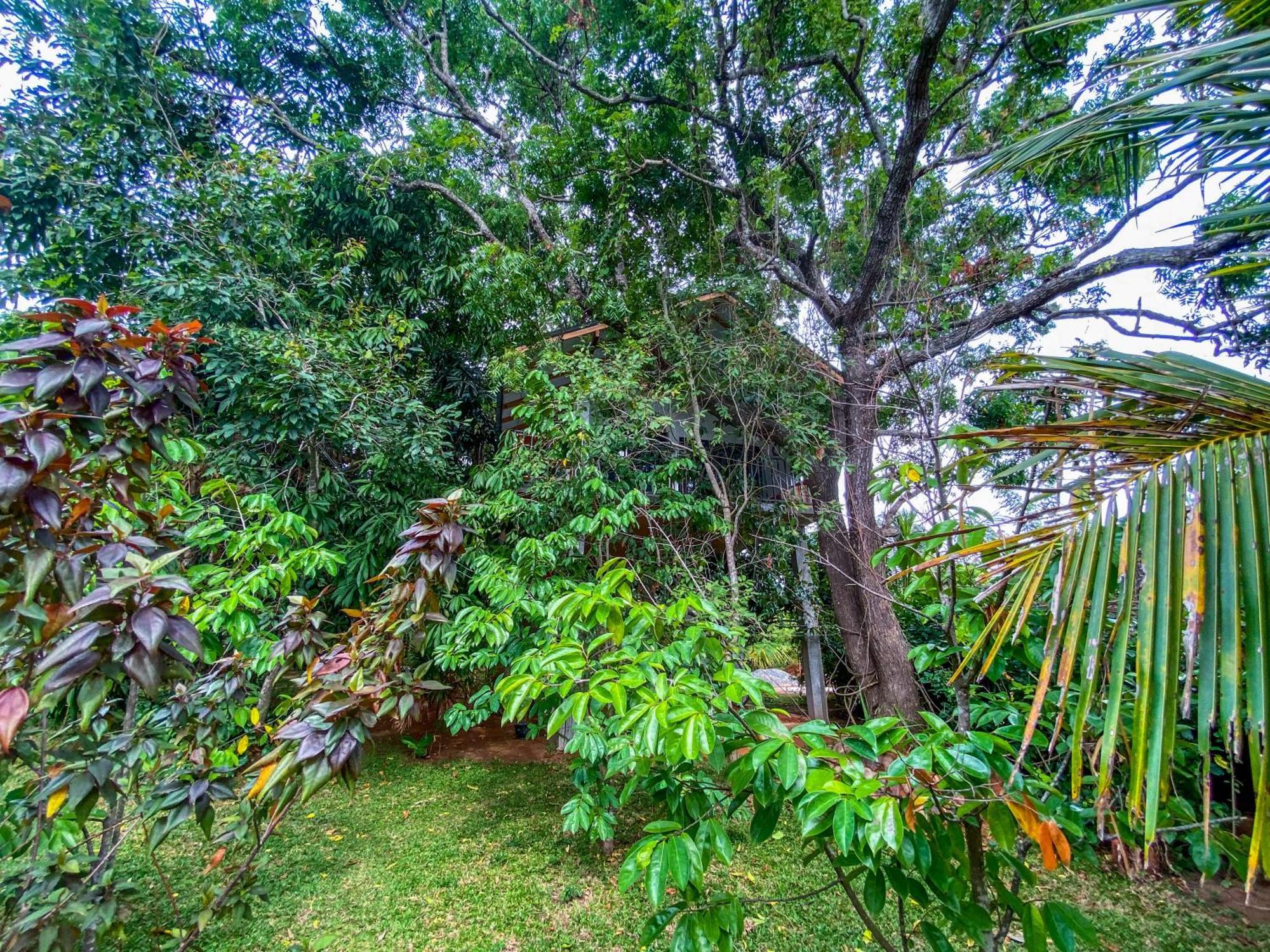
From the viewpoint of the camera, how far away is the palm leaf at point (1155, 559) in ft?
2.31

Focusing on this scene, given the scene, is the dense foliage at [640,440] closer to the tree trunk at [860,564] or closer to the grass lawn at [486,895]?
the tree trunk at [860,564]

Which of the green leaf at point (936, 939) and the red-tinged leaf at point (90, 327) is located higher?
the red-tinged leaf at point (90, 327)

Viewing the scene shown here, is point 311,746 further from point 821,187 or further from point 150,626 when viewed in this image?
point 821,187

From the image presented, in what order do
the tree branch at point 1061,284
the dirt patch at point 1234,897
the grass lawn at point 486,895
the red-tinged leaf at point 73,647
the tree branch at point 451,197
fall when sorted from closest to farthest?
1. the red-tinged leaf at point 73,647
2. the grass lawn at point 486,895
3. the dirt patch at point 1234,897
4. the tree branch at point 1061,284
5. the tree branch at point 451,197

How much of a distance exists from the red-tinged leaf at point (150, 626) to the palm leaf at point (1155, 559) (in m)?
1.67

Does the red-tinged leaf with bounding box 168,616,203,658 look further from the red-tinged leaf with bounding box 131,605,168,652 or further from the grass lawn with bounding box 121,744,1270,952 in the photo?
the grass lawn with bounding box 121,744,1270,952

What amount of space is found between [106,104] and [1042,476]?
22.7 feet

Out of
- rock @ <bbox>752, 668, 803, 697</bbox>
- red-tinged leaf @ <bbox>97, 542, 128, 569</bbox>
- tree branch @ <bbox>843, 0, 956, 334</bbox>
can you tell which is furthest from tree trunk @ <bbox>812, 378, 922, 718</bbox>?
red-tinged leaf @ <bbox>97, 542, 128, 569</bbox>

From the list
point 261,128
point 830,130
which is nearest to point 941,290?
point 830,130

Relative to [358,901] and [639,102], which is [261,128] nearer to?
[639,102]

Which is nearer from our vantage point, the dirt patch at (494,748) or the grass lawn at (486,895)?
the grass lawn at (486,895)

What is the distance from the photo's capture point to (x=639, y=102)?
457 cm

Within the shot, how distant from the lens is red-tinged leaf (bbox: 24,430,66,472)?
101 cm

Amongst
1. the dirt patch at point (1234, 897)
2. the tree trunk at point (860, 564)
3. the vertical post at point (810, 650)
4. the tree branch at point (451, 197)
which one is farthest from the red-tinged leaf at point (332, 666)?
the tree branch at point (451, 197)
